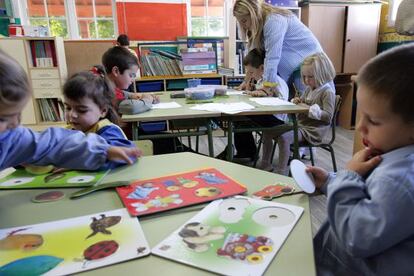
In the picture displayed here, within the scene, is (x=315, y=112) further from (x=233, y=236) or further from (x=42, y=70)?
(x=42, y=70)

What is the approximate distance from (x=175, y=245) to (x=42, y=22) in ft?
16.7

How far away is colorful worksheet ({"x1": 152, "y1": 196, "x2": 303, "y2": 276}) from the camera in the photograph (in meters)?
0.51

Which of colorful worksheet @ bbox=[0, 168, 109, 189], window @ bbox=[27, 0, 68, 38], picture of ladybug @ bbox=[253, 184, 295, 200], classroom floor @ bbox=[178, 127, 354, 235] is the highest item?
window @ bbox=[27, 0, 68, 38]

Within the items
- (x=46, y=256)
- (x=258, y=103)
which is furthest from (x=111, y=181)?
(x=258, y=103)

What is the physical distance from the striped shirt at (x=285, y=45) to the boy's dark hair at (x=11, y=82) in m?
2.04

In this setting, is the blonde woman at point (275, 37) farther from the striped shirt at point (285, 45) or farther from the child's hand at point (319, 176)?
the child's hand at point (319, 176)

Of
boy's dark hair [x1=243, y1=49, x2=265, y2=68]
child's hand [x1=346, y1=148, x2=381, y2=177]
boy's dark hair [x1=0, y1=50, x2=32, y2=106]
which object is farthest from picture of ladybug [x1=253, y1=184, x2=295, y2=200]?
boy's dark hair [x1=243, y1=49, x2=265, y2=68]

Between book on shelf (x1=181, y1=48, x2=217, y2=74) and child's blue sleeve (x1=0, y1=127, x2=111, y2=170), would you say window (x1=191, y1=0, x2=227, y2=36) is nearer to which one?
book on shelf (x1=181, y1=48, x2=217, y2=74)

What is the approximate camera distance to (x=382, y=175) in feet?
1.84

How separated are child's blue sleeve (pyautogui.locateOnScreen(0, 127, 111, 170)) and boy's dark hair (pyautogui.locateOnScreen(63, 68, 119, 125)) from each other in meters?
0.41

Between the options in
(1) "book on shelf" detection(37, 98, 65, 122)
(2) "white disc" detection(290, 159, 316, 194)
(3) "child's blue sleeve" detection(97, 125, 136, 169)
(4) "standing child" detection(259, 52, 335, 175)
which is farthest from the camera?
(1) "book on shelf" detection(37, 98, 65, 122)

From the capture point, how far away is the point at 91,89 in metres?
1.36

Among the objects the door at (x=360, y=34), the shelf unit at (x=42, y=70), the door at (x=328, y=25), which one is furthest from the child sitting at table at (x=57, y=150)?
the door at (x=360, y=34)

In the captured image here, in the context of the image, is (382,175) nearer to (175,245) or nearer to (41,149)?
(175,245)
